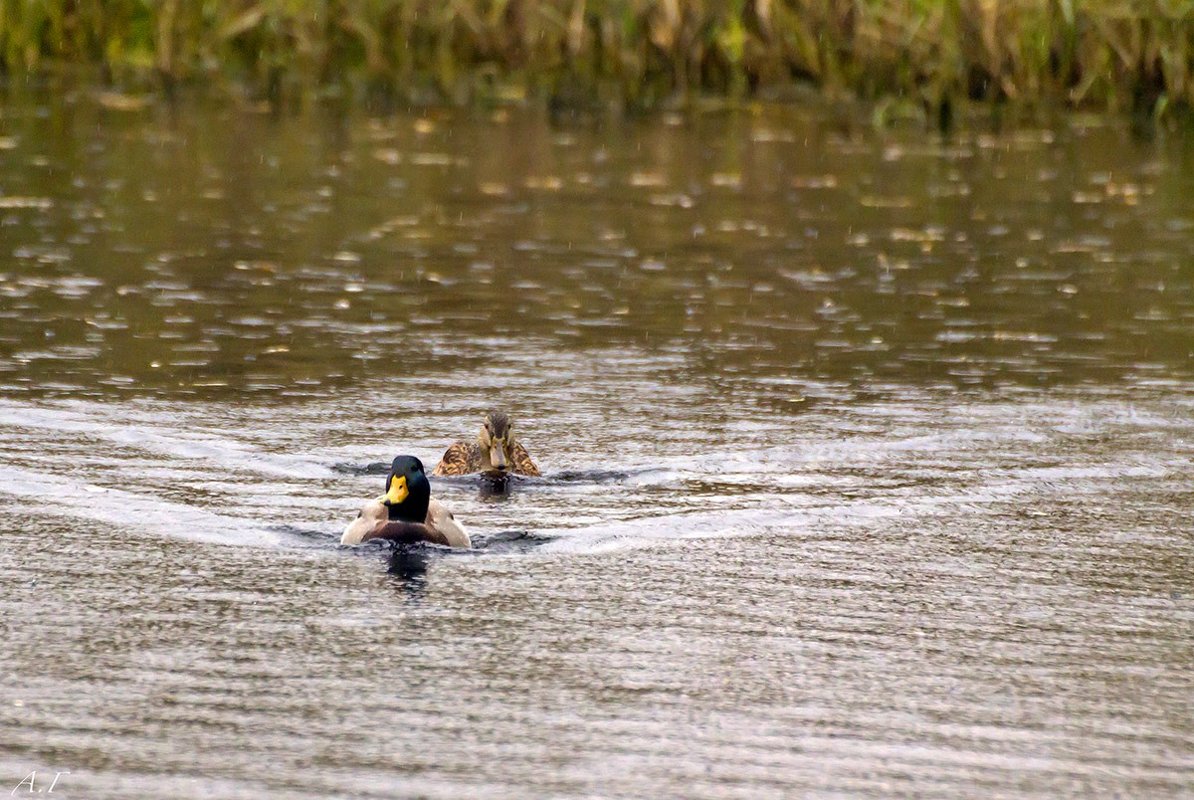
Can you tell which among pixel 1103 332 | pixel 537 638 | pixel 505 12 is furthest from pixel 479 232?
pixel 537 638

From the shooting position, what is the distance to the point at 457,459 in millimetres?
11844

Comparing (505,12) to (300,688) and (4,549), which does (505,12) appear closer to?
(4,549)

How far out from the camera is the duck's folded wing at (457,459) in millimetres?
11828

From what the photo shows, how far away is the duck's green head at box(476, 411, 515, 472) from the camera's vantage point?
11.6 m

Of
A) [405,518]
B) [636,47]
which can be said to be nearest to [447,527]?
[405,518]

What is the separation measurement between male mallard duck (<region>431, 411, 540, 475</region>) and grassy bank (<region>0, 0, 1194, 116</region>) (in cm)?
1408

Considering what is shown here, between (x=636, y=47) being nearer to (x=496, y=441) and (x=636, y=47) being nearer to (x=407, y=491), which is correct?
(x=496, y=441)

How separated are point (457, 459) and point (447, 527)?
1.61 metres

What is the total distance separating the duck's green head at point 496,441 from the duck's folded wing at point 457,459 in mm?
115

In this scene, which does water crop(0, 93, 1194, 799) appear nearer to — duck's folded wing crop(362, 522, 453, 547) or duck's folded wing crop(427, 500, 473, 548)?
duck's folded wing crop(362, 522, 453, 547)

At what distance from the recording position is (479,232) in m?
19.7

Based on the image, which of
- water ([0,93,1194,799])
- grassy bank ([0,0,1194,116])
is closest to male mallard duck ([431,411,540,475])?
water ([0,93,1194,799])

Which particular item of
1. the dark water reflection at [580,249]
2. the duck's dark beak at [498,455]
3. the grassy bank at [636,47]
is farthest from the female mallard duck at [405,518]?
the grassy bank at [636,47]

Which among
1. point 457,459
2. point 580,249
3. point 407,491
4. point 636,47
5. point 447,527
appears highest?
point 636,47
